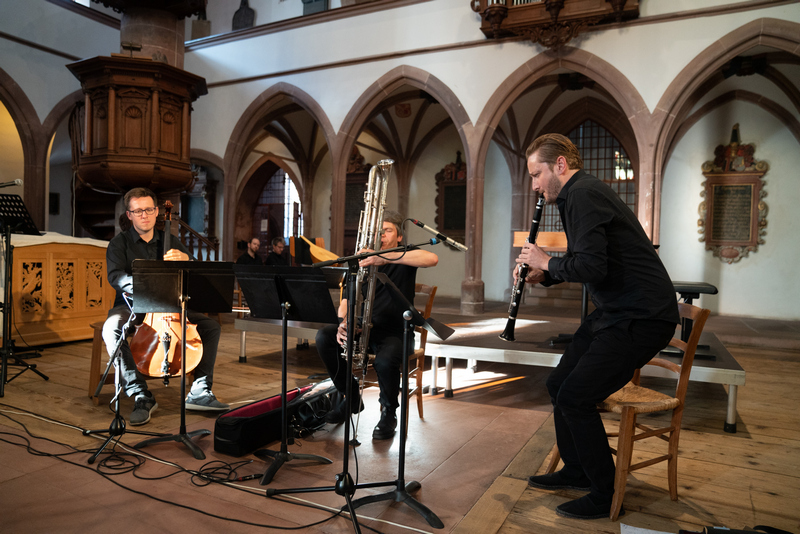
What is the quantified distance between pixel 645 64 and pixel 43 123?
32.2 feet

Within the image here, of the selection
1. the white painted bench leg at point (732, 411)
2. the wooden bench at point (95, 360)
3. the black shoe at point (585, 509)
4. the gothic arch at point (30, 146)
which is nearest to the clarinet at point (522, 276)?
the black shoe at point (585, 509)

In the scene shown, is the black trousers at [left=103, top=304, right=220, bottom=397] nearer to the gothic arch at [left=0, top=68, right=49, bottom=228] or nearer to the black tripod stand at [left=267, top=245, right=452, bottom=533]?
the black tripod stand at [left=267, top=245, right=452, bottom=533]

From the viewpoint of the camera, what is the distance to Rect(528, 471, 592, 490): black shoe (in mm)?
2541

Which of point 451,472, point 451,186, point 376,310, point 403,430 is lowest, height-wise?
point 451,472

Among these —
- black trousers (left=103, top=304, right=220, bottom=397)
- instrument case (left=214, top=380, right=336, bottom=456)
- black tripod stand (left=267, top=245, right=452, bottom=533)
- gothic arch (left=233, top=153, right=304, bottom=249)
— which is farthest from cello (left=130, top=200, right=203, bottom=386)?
gothic arch (left=233, top=153, right=304, bottom=249)

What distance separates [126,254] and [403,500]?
2.61 meters

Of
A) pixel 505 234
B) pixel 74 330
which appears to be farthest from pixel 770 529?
pixel 505 234

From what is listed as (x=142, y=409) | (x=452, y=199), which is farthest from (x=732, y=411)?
(x=452, y=199)

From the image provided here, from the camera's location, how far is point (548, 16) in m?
7.57

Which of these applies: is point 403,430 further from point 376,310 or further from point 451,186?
point 451,186

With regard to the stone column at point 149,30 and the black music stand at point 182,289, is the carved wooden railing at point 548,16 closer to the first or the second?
the stone column at point 149,30

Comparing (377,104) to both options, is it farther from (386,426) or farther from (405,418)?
(405,418)

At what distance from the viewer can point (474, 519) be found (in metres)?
2.24

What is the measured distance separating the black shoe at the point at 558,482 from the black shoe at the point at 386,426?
930 mm
